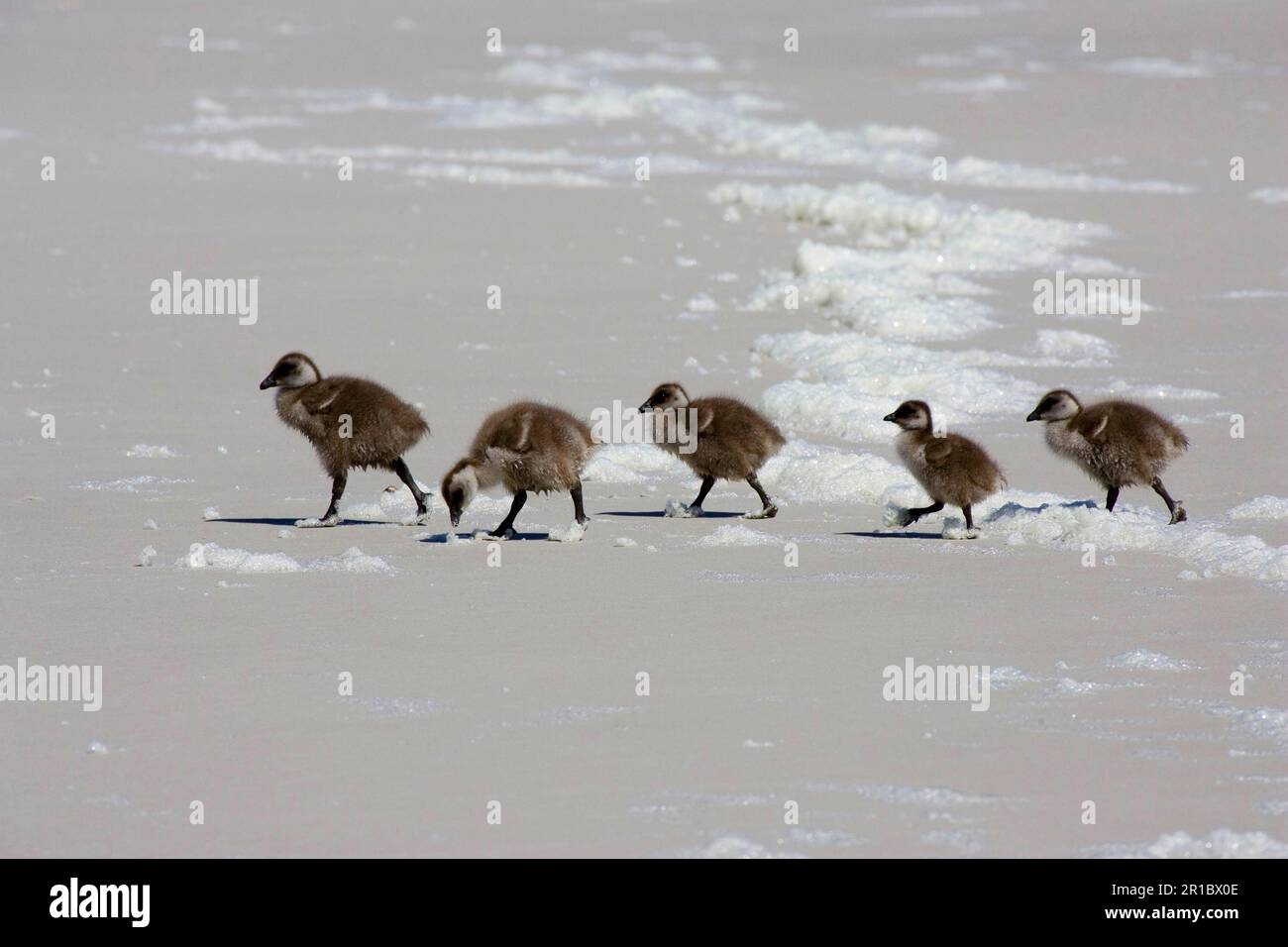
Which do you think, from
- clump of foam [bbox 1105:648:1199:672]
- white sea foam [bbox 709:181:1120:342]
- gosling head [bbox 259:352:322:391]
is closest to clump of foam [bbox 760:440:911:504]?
gosling head [bbox 259:352:322:391]

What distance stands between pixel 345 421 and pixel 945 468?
130 inches

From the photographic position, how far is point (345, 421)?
35.7 ft

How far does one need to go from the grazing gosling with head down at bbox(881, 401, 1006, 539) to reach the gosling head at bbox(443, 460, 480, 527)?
2.27 metres

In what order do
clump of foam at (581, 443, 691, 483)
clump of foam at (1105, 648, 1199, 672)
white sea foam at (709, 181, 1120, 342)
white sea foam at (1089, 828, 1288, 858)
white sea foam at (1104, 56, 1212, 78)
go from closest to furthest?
white sea foam at (1089, 828, 1288, 858)
clump of foam at (1105, 648, 1199, 672)
clump of foam at (581, 443, 691, 483)
white sea foam at (709, 181, 1120, 342)
white sea foam at (1104, 56, 1212, 78)

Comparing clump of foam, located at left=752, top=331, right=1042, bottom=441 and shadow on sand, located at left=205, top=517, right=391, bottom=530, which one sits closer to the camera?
shadow on sand, located at left=205, top=517, right=391, bottom=530

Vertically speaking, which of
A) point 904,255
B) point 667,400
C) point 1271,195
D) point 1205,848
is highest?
point 1271,195

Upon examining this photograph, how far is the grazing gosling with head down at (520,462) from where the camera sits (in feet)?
34.1

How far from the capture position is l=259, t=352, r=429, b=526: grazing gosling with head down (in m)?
10.9

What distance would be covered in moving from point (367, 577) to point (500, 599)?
29.4 inches

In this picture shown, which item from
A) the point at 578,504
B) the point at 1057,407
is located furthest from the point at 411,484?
the point at 1057,407

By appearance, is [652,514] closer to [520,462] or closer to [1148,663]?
[520,462]

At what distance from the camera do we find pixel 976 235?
20.1 metres

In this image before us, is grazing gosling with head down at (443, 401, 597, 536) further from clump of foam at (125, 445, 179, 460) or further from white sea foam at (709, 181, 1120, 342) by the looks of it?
white sea foam at (709, 181, 1120, 342)

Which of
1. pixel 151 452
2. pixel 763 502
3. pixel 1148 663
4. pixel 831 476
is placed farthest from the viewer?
pixel 151 452
